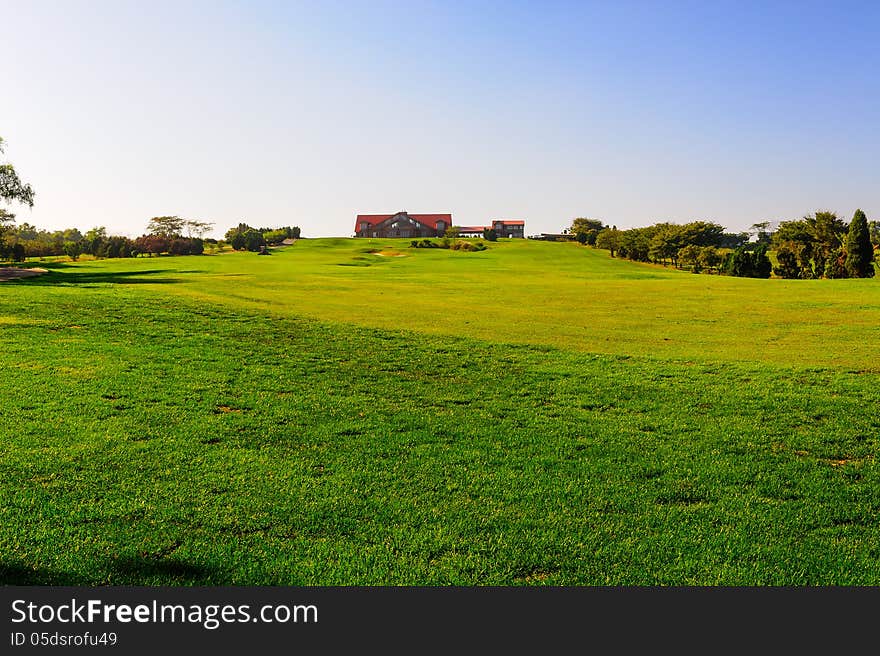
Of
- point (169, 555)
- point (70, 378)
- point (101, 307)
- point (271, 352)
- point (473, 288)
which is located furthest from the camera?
point (473, 288)

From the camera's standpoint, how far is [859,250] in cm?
5666

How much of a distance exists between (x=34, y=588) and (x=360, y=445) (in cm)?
437

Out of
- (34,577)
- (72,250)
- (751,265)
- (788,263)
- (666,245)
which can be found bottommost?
(34,577)

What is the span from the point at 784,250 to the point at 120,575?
72.4 m

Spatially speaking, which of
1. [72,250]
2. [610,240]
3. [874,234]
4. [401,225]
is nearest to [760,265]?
[610,240]

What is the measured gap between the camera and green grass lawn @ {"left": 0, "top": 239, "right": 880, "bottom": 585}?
580 cm

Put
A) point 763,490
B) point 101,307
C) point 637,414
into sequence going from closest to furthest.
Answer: point 763,490, point 637,414, point 101,307

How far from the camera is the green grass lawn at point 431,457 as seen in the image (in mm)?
5797

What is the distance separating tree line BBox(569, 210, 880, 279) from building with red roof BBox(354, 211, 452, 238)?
78856mm

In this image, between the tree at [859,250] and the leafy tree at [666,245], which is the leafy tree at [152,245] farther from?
the tree at [859,250]

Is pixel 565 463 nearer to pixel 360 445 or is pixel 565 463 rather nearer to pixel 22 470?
pixel 360 445

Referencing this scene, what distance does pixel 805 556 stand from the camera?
594cm

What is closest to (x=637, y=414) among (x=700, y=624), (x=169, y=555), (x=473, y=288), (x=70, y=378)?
(x=700, y=624)

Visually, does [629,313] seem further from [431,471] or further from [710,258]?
[710,258]
